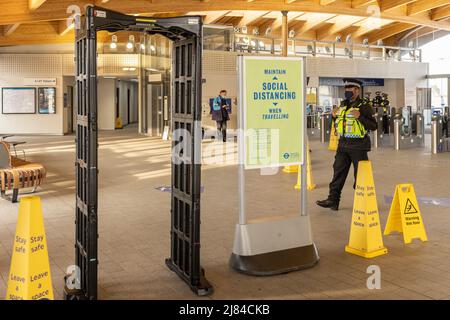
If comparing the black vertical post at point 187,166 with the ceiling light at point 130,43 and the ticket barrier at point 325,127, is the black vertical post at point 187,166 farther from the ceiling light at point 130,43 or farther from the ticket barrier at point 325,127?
the ceiling light at point 130,43

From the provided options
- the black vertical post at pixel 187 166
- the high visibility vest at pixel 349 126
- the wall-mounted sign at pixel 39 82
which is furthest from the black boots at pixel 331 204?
the wall-mounted sign at pixel 39 82

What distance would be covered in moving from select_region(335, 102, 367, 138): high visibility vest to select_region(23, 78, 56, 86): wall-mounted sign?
19.0 metres

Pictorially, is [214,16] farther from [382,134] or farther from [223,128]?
[382,134]

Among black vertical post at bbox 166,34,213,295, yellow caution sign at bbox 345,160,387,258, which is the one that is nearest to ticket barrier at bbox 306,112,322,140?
yellow caution sign at bbox 345,160,387,258

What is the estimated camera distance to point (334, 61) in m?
25.9

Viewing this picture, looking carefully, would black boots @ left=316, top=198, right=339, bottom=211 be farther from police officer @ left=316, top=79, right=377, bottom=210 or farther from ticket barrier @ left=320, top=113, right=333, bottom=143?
ticket barrier @ left=320, top=113, right=333, bottom=143

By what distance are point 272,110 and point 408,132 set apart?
1333 cm

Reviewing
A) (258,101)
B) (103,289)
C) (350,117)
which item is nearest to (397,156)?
(350,117)

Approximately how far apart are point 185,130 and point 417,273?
2.30 m

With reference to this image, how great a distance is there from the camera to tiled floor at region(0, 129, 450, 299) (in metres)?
4.25

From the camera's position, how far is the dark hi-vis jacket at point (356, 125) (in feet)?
22.1

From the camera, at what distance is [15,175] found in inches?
316

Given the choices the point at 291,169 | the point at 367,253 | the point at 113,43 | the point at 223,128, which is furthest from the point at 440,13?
the point at 367,253

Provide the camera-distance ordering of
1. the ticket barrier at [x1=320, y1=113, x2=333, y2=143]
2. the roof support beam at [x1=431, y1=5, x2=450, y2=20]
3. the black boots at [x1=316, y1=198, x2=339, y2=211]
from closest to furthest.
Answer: the black boots at [x1=316, y1=198, x2=339, y2=211] → the ticket barrier at [x1=320, y1=113, x2=333, y2=143] → the roof support beam at [x1=431, y1=5, x2=450, y2=20]
